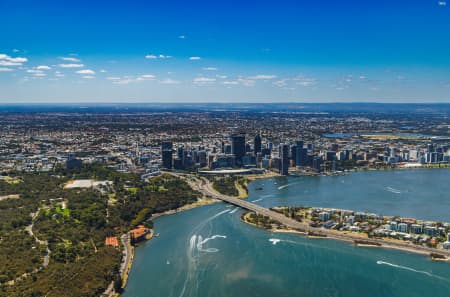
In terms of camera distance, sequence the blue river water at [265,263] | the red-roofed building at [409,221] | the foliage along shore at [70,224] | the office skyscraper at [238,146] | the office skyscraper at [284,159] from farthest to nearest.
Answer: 1. the office skyscraper at [238,146]
2. the office skyscraper at [284,159]
3. the red-roofed building at [409,221]
4. the blue river water at [265,263]
5. the foliage along shore at [70,224]

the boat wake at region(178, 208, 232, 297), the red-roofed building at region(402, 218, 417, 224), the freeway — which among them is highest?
the red-roofed building at region(402, 218, 417, 224)

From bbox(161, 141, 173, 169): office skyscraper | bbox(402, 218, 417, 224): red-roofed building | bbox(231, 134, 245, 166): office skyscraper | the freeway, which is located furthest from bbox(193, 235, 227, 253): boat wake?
bbox(231, 134, 245, 166): office skyscraper

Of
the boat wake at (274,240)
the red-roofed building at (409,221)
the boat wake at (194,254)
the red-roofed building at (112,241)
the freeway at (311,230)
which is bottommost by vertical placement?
the boat wake at (194,254)

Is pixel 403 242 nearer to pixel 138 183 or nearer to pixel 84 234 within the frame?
pixel 84 234

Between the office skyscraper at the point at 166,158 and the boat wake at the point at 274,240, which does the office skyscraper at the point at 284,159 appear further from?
the boat wake at the point at 274,240

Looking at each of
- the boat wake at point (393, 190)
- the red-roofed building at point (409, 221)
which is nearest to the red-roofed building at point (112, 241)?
the red-roofed building at point (409, 221)

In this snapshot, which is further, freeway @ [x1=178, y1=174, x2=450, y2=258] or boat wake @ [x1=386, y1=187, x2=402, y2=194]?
boat wake @ [x1=386, y1=187, x2=402, y2=194]

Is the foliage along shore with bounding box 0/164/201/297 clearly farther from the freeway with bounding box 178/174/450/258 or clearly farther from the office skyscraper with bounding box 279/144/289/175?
the office skyscraper with bounding box 279/144/289/175

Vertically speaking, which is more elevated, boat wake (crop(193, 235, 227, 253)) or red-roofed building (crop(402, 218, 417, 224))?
red-roofed building (crop(402, 218, 417, 224))
